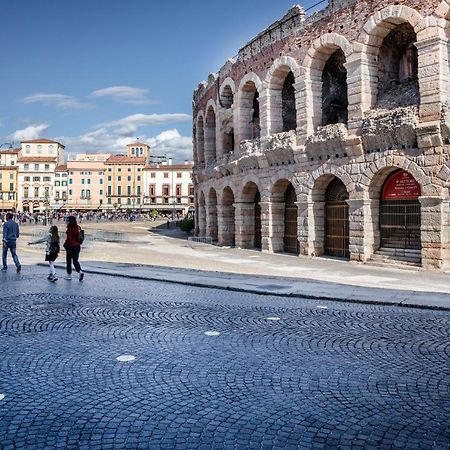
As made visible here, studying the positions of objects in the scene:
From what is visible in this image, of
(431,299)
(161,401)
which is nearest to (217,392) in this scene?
(161,401)

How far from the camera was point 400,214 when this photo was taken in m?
18.4

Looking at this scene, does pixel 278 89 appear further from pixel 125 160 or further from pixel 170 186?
pixel 125 160

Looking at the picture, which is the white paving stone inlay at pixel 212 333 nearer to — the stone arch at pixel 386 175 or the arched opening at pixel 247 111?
the stone arch at pixel 386 175

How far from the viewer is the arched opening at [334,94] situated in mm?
23000

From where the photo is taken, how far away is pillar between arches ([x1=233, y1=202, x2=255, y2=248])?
87.2 feet

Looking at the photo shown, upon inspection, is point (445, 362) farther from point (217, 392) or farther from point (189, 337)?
point (189, 337)

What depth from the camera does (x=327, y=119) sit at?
23.0 metres

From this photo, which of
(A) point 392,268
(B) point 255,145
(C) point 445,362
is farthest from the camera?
(B) point 255,145

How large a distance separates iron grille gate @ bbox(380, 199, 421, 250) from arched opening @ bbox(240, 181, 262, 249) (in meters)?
8.77

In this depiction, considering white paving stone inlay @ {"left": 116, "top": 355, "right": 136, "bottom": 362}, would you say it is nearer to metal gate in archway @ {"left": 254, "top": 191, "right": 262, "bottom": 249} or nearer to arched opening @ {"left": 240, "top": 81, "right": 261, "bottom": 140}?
metal gate in archway @ {"left": 254, "top": 191, "right": 262, "bottom": 249}

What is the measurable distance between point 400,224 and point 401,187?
1.40m

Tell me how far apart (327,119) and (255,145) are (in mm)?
3678

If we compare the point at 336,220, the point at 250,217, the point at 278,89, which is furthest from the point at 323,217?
the point at 278,89

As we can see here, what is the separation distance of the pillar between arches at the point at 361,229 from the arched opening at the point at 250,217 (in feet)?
26.5
